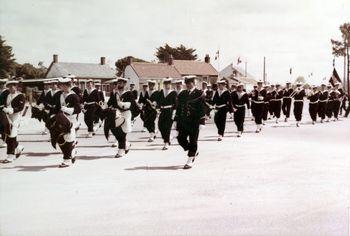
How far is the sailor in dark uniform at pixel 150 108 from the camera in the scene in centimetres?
1638

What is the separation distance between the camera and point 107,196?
7.86 meters

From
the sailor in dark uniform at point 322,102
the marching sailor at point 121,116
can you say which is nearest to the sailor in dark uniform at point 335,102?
the sailor in dark uniform at point 322,102

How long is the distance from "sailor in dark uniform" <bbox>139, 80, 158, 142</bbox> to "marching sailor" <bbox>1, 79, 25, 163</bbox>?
5.16 metres

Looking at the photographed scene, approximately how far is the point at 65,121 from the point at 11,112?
1650 millimetres

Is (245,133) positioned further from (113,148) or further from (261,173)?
(261,173)

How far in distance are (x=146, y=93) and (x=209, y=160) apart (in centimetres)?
692

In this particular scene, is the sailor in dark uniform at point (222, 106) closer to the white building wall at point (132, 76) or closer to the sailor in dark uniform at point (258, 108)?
the sailor in dark uniform at point (258, 108)

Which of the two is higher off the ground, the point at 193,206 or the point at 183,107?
the point at 183,107

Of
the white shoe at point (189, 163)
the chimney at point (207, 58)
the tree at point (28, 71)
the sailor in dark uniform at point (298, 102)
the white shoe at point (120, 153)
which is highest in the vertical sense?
the chimney at point (207, 58)

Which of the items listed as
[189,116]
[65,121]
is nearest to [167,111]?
[189,116]

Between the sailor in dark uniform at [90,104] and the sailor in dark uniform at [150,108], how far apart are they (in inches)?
70.7

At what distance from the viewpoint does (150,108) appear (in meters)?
17.3

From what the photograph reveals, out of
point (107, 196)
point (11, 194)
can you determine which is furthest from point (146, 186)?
point (11, 194)

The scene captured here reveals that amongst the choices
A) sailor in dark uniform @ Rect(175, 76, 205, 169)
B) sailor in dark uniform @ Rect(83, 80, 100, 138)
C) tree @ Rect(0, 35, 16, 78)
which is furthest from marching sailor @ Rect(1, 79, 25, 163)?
tree @ Rect(0, 35, 16, 78)
